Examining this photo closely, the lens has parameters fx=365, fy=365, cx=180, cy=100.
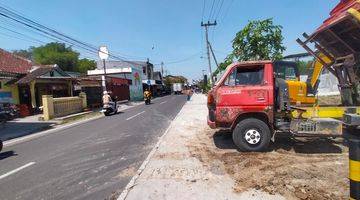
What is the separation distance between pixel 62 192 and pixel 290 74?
29.2ft

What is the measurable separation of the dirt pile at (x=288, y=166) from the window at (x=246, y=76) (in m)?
1.78

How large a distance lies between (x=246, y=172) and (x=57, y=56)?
235 feet

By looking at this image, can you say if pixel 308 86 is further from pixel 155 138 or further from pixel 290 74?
pixel 155 138

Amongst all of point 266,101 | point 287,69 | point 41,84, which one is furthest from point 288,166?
point 41,84

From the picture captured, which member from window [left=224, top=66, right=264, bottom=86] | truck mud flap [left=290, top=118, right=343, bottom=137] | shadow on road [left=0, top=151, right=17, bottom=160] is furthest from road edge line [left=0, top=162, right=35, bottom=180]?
truck mud flap [left=290, top=118, right=343, bottom=137]

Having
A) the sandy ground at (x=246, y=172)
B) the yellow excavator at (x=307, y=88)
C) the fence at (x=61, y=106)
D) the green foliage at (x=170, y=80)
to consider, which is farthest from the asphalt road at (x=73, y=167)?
the green foliage at (x=170, y=80)

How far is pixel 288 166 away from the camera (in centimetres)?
754

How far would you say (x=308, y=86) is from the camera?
34.5 ft

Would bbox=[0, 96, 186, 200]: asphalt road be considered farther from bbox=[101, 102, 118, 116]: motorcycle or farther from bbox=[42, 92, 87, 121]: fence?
bbox=[101, 102, 118, 116]: motorcycle

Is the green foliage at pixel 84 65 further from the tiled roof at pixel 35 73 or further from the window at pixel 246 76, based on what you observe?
the window at pixel 246 76

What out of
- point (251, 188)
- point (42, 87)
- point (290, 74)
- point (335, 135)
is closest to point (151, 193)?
point (251, 188)

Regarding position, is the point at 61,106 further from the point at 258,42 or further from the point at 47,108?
the point at 258,42

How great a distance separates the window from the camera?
30.3 feet

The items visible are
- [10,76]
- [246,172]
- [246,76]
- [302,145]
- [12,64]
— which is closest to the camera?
[246,172]
